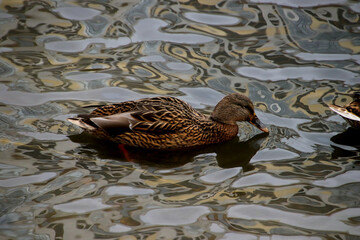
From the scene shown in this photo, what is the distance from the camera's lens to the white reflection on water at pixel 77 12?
10.4m

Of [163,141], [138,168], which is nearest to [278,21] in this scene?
[163,141]

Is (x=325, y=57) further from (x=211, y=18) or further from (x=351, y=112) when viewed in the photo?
(x=211, y=18)

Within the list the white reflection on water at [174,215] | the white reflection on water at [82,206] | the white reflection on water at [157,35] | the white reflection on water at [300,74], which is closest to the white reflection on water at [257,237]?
the white reflection on water at [174,215]

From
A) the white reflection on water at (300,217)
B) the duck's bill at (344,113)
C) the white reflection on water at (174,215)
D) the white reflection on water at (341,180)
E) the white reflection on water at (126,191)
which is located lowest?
the white reflection on water at (174,215)

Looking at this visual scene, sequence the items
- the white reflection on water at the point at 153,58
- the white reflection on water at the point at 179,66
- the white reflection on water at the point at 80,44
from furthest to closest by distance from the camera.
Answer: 1. the white reflection on water at the point at 80,44
2. the white reflection on water at the point at 153,58
3. the white reflection on water at the point at 179,66

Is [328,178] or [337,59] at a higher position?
[337,59]

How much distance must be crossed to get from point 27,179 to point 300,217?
3.05 meters

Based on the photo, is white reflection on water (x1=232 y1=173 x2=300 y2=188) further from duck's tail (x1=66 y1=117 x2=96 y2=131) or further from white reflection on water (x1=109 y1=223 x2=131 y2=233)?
duck's tail (x1=66 y1=117 x2=96 y2=131)

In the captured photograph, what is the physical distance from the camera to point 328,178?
21.9 feet

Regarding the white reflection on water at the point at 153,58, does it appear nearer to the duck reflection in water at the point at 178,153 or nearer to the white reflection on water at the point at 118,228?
the duck reflection in water at the point at 178,153

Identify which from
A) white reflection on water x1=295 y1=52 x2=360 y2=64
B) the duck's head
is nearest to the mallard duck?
the duck's head

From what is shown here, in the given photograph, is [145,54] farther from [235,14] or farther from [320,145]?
[320,145]

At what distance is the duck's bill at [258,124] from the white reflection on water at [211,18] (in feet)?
10.3

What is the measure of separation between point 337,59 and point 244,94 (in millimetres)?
1914
